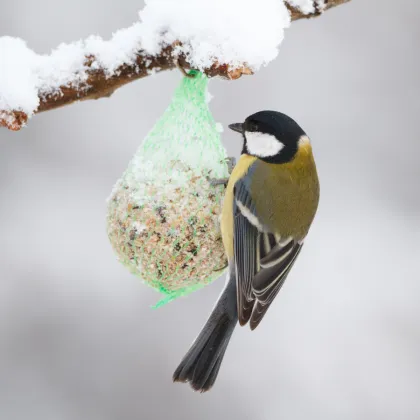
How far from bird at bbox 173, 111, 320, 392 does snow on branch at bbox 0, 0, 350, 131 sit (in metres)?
0.73

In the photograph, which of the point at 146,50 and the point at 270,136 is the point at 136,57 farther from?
the point at 270,136

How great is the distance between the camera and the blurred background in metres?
5.25

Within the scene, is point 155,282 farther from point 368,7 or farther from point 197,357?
point 368,7

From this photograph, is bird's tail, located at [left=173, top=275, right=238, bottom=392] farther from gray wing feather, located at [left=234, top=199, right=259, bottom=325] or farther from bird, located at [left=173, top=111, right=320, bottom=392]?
gray wing feather, located at [left=234, top=199, right=259, bottom=325]

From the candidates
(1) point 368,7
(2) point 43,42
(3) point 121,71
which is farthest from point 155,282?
(1) point 368,7

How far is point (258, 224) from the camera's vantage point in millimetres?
2885

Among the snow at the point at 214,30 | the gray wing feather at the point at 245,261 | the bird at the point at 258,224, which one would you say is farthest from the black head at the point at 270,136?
the snow at the point at 214,30


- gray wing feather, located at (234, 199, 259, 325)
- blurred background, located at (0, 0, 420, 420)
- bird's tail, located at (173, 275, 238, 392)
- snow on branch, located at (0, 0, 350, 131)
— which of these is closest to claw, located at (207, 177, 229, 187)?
gray wing feather, located at (234, 199, 259, 325)

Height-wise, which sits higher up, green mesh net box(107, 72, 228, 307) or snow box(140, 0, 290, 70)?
snow box(140, 0, 290, 70)

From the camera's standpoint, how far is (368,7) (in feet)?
21.4

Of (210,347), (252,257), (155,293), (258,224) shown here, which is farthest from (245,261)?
(155,293)

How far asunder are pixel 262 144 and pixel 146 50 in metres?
0.89

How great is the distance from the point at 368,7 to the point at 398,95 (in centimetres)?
85

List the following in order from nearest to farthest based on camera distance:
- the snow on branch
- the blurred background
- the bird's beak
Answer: the snow on branch
the bird's beak
the blurred background
